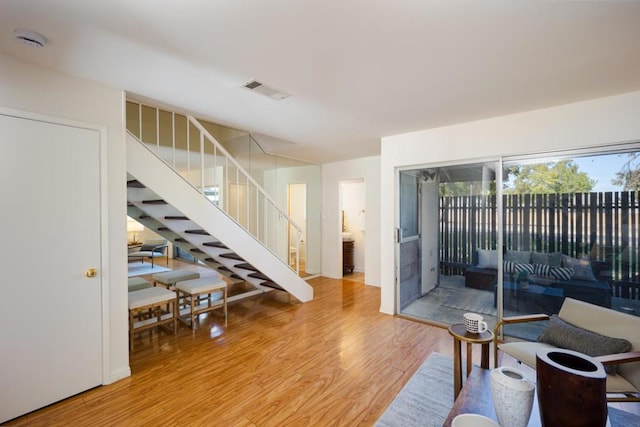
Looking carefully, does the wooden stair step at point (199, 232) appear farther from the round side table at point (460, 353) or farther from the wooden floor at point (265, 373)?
the round side table at point (460, 353)

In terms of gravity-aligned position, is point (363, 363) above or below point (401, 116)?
below

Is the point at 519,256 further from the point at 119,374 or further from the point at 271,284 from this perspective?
the point at 119,374

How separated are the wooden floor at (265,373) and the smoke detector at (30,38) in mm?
2562

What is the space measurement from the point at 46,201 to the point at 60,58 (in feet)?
3.41

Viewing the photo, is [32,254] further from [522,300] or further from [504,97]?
[522,300]

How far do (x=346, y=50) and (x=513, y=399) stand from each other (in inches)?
85.7

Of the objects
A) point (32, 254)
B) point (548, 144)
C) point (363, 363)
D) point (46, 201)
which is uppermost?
point (548, 144)

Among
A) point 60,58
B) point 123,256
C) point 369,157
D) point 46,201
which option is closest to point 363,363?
point 123,256

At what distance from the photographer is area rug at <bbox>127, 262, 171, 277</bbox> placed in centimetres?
665

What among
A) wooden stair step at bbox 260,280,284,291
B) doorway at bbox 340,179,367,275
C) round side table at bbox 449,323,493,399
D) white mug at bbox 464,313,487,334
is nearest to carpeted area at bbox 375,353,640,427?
round side table at bbox 449,323,493,399

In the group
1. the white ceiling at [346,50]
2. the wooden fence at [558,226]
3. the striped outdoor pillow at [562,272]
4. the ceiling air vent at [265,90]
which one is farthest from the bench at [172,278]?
the striped outdoor pillow at [562,272]

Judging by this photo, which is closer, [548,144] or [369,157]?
[548,144]

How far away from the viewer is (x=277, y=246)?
204 inches

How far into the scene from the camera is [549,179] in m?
3.02
